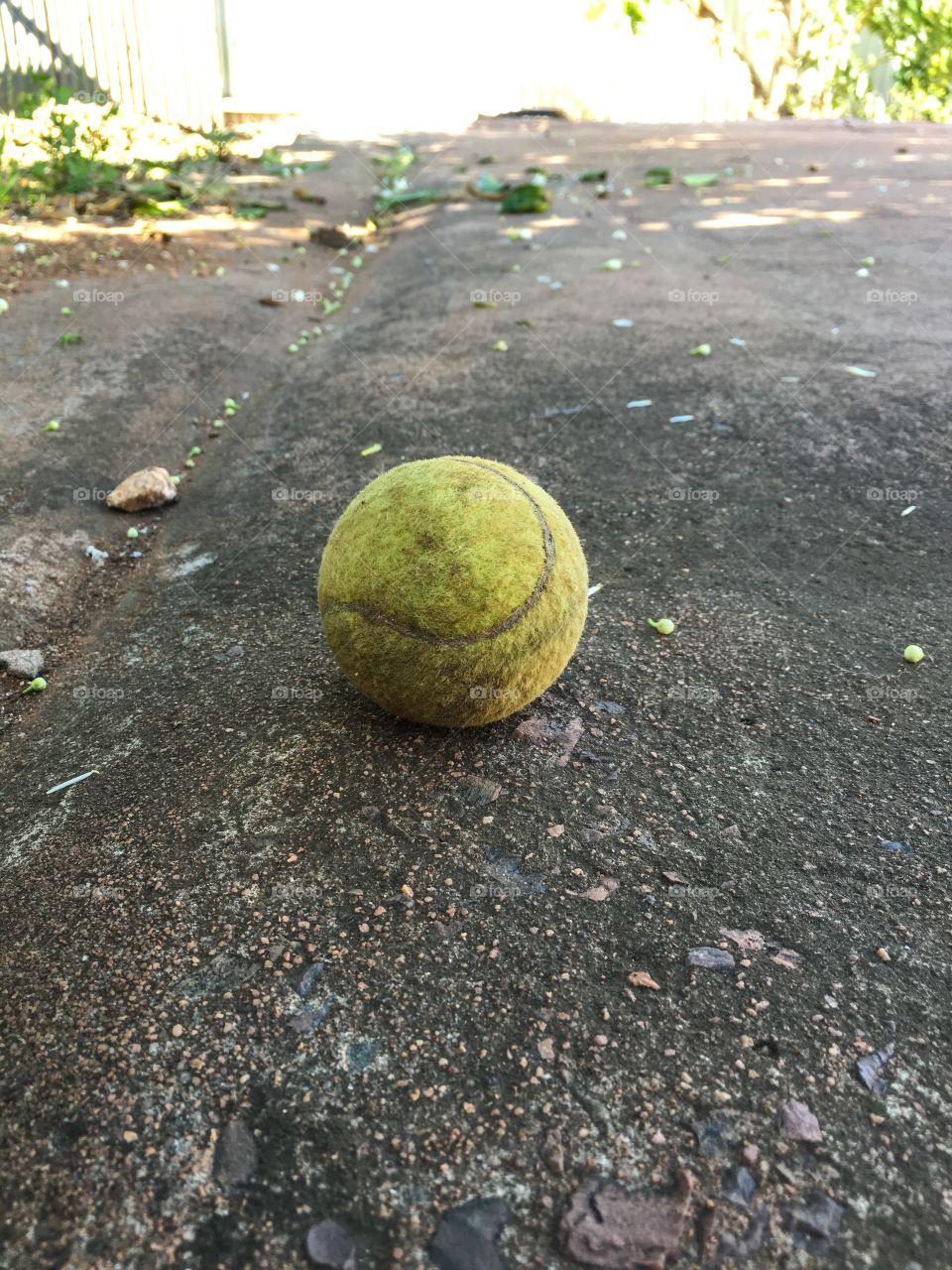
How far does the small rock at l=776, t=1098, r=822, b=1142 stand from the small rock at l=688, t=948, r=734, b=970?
284 mm

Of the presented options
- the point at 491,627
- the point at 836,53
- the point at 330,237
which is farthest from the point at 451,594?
the point at 836,53

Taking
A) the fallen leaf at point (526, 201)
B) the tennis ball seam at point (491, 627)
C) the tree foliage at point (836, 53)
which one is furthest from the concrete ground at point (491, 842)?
the tree foliage at point (836, 53)

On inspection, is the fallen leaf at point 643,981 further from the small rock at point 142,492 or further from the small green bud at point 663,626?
the small rock at point 142,492

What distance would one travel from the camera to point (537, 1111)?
1.61 m

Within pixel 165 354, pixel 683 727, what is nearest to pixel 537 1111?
pixel 683 727

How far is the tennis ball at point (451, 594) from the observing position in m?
2.23

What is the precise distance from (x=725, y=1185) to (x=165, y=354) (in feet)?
14.6

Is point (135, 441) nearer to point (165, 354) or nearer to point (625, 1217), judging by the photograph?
point (165, 354)

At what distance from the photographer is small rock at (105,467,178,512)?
3.80 metres

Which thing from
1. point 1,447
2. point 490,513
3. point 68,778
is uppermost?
point 490,513

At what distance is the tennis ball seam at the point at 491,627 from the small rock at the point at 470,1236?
1.13m

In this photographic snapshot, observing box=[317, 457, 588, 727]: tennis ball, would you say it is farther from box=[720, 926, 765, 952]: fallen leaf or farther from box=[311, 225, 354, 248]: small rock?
box=[311, 225, 354, 248]: small rock

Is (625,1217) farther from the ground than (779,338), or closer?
closer

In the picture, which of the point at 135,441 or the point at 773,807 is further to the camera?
the point at 135,441
